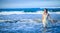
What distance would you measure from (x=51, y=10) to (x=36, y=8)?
31cm

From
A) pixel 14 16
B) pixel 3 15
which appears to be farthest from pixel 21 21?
pixel 3 15

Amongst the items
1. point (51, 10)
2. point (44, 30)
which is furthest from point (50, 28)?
point (51, 10)

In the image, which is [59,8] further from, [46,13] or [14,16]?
[14,16]

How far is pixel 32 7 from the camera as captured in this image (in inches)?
128

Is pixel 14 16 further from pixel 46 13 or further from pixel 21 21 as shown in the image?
pixel 46 13

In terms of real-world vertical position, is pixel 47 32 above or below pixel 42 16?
below

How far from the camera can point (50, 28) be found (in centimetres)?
320

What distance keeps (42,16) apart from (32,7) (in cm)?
28

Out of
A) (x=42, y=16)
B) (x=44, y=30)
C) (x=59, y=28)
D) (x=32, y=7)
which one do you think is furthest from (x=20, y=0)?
(x=59, y=28)

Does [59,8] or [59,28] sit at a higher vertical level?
[59,8]

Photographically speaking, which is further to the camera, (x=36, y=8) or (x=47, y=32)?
(x=36, y=8)

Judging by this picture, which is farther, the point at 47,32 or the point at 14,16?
the point at 14,16

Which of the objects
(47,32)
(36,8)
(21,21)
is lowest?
(47,32)

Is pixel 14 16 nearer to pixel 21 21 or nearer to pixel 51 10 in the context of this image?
pixel 21 21
